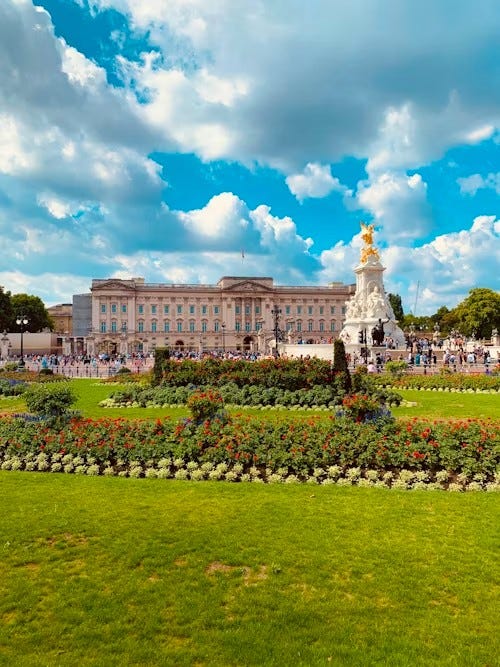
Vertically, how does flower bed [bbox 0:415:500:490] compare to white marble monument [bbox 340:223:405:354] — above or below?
below

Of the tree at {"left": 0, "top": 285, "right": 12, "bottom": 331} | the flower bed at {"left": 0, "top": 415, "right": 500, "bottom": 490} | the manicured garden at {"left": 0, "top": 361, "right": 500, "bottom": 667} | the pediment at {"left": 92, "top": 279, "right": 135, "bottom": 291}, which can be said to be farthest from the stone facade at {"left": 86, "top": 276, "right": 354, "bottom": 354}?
the manicured garden at {"left": 0, "top": 361, "right": 500, "bottom": 667}

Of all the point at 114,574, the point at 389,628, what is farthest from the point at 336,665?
the point at 114,574

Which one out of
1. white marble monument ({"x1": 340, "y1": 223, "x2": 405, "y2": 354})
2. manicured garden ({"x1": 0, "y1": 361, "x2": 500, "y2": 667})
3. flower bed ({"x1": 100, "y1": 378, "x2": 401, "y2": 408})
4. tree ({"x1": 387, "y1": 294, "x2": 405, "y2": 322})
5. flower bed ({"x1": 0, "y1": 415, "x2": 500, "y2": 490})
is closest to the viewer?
manicured garden ({"x1": 0, "y1": 361, "x2": 500, "y2": 667})

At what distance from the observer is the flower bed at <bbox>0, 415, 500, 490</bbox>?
30.1 ft

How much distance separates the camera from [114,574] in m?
5.43

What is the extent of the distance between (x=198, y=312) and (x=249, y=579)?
103929mm

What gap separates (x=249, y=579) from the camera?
535 centimetres

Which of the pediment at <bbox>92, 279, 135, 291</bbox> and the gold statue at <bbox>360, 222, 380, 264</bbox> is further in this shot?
the pediment at <bbox>92, 279, 135, 291</bbox>

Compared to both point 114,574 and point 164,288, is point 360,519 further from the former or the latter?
point 164,288

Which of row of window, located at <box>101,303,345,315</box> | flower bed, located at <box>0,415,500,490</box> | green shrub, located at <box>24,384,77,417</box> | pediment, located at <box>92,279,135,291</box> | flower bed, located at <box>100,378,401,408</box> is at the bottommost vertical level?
flower bed, located at <box>0,415,500,490</box>

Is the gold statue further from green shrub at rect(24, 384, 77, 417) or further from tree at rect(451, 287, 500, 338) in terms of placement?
green shrub at rect(24, 384, 77, 417)

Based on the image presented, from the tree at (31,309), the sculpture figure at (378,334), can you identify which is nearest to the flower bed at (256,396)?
the sculpture figure at (378,334)

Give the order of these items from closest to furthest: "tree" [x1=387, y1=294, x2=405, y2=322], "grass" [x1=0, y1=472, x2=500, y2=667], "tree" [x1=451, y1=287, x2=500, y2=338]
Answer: "grass" [x1=0, y1=472, x2=500, y2=667]
"tree" [x1=451, y1=287, x2=500, y2=338]
"tree" [x1=387, y1=294, x2=405, y2=322]

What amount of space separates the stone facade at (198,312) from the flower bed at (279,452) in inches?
3646
